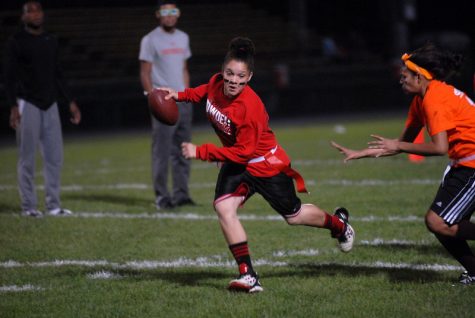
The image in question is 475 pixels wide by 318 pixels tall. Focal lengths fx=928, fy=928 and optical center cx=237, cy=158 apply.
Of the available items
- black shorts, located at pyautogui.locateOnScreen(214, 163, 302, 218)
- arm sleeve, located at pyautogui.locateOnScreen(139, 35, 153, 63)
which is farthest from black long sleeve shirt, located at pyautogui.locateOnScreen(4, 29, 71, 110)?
black shorts, located at pyautogui.locateOnScreen(214, 163, 302, 218)

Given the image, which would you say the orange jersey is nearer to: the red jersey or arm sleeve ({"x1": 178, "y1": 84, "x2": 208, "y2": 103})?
the red jersey

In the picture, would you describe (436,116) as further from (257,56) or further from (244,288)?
(257,56)

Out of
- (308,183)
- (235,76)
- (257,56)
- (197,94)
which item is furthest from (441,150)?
(257,56)

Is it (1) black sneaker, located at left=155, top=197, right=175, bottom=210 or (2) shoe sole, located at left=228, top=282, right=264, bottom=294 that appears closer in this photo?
(2) shoe sole, located at left=228, top=282, right=264, bottom=294

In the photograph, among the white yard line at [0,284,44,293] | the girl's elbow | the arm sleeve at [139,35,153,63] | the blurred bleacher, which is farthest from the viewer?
the blurred bleacher

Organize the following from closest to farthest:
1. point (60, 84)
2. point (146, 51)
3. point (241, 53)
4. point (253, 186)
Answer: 1. point (241, 53)
2. point (253, 186)
3. point (60, 84)
4. point (146, 51)

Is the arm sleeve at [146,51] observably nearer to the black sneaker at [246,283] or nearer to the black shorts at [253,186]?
the black shorts at [253,186]

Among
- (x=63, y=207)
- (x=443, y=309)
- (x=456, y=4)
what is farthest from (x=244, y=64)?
(x=456, y=4)

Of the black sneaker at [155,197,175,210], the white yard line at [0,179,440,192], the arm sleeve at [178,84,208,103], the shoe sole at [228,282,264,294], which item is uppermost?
the arm sleeve at [178,84,208,103]

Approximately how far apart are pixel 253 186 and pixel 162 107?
39.4 inches

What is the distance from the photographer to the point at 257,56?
1105 inches

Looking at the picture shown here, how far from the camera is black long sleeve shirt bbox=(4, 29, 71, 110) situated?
9.82 metres

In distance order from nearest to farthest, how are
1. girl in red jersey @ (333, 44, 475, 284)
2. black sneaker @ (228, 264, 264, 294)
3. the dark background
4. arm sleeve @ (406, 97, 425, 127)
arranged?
girl in red jersey @ (333, 44, 475, 284) → black sneaker @ (228, 264, 264, 294) → arm sleeve @ (406, 97, 425, 127) → the dark background

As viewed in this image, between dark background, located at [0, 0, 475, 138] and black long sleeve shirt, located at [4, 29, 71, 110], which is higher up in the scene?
black long sleeve shirt, located at [4, 29, 71, 110]
